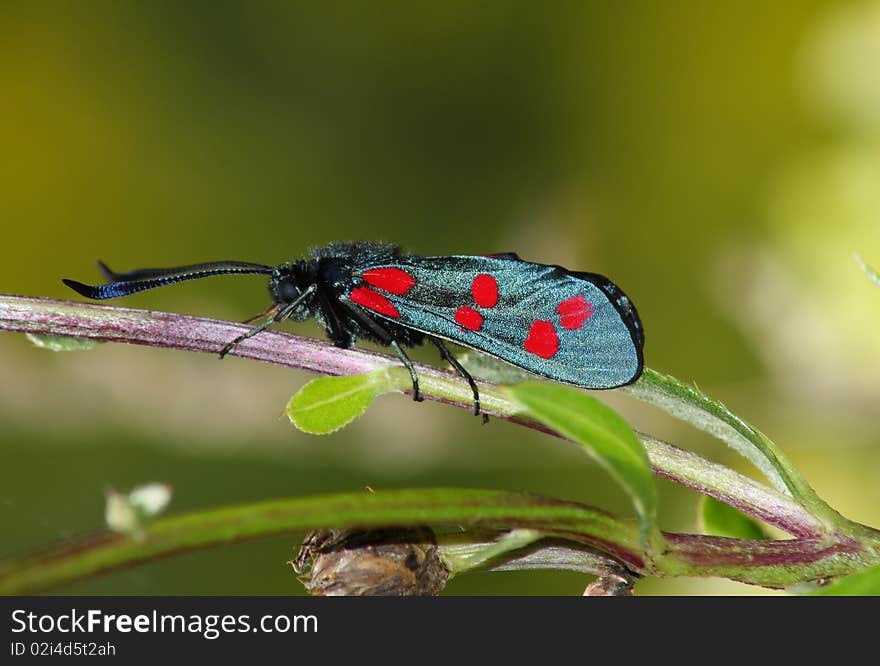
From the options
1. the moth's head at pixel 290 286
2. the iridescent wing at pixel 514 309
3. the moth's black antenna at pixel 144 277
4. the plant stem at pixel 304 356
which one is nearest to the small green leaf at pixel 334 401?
the plant stem at pixel 304 356

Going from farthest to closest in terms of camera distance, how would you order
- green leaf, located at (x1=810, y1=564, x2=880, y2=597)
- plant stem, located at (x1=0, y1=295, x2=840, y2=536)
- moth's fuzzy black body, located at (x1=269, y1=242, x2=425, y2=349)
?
1. moth's fuzzy black body, located at (x1=269, y1=242, x2=425, y2=349)
2. plant stem, located at (x1=0, y1=295, x2=840, y2=536)
3. green leaf, located at (x1=810, y1=564, x2=880, y2=597)

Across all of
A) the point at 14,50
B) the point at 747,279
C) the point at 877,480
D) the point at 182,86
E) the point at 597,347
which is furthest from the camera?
the point at 182,86

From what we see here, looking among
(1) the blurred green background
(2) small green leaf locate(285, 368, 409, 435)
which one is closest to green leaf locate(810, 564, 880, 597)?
(2) small green leaf locate(285, 368, 409, 435)

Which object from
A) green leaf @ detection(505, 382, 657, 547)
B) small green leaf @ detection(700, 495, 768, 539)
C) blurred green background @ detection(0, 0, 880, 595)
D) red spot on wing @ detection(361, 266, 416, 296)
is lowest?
green leaf @ detection(505, 382, 657, 547)

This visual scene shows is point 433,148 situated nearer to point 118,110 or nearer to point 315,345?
point 118,110

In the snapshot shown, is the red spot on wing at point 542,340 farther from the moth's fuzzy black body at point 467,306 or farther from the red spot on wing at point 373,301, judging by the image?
the red spot on wing at point 373,301

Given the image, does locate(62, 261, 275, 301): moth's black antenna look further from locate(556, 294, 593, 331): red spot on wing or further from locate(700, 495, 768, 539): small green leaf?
locate(700, 495, 768, 539): small green leaf

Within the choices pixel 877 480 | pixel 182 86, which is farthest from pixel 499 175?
pixel 877 480
